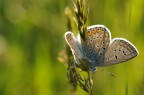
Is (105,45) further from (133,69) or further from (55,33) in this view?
(55,33)

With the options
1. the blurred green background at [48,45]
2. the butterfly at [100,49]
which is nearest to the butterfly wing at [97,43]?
the butterfly at [100,49]

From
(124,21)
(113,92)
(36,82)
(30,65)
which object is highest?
(124,21)

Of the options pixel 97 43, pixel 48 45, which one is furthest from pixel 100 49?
pixel 48 45

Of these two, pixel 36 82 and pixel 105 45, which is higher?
pixel 36 82

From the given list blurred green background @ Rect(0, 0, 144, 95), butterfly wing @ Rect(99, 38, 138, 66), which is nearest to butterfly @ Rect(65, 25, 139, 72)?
butterfly wing @ Rect(99, 38, 138, 66)

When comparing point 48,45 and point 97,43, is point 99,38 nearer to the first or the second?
point 97,43

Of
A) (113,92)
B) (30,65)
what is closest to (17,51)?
(30,65)
